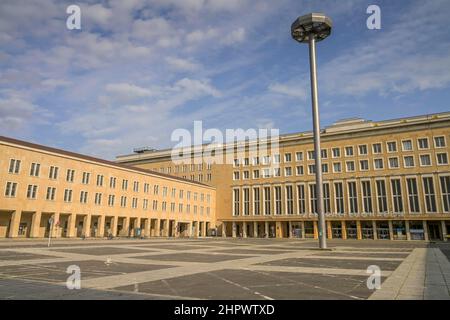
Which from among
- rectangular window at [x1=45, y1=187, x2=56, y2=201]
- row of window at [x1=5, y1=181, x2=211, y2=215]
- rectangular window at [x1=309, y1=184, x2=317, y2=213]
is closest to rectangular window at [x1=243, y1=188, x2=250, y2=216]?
row of window at [x1=5, y1=181, x2=211, y2=215]

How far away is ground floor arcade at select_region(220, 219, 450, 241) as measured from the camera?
65688 millimetres

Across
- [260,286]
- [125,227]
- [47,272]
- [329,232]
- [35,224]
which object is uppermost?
[35,224]

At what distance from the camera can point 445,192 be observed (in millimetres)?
64188

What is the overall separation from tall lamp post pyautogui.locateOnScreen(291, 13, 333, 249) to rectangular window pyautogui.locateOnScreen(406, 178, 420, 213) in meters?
40.9

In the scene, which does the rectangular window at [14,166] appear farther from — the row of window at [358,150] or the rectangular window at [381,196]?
the rectangular window at [381,196]

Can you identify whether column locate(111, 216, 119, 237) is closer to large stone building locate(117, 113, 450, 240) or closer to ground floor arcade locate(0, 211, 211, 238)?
ground floor arcade locate(0, 211, 211, 238)

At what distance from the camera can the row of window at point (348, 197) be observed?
6594cm

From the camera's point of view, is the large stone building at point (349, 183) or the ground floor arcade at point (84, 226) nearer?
the ground floor arcade at point (84, 226)

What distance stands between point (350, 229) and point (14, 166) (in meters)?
65.0

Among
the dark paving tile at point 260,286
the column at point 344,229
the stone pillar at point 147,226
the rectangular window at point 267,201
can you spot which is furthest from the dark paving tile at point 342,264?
the rectangular window at point 267,201

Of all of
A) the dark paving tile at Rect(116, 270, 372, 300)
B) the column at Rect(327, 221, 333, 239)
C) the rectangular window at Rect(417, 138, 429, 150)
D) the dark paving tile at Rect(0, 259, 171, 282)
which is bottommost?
the dark paving tile at Rect(116, 270, 372, 300)

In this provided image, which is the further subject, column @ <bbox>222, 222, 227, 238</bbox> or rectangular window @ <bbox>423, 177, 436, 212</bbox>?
column @ <bbox>222, 222, 227, 238</bbox>

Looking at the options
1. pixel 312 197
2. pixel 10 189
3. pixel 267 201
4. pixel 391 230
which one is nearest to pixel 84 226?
pixel 10 189

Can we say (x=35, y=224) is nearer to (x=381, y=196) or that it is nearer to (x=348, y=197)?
(x=348, y=197)
